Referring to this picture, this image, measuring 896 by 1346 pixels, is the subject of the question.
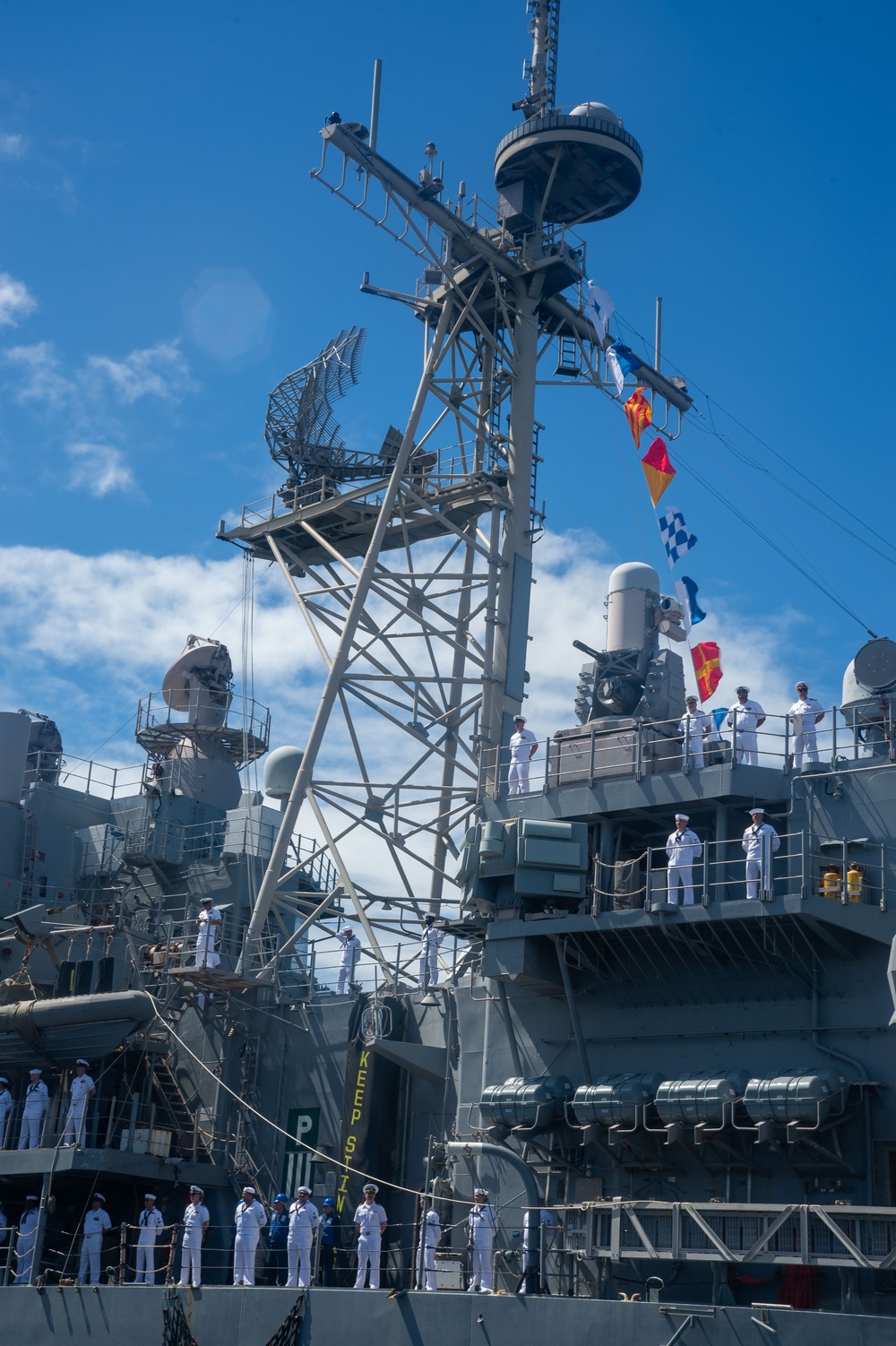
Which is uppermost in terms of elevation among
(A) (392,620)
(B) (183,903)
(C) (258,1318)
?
(A) (392,620)

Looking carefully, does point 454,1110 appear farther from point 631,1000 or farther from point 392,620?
point 392,620

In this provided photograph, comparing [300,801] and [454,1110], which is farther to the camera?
[300,801]

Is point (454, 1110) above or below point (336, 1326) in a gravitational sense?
above

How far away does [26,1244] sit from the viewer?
70.3 ft

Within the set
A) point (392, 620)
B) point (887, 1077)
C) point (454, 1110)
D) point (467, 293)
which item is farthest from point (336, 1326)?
point (467, 293)

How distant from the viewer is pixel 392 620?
28.1 metres

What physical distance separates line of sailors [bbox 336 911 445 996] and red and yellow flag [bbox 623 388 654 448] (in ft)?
27.3

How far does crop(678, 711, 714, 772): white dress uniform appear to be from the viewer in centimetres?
1959

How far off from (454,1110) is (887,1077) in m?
6.66

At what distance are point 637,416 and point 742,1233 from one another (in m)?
13.5

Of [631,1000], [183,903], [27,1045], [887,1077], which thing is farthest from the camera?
[183,903]

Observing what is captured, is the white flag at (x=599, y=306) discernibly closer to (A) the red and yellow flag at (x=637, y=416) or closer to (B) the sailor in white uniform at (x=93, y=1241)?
(A) the red and yellow flag at (x=637, y=416)

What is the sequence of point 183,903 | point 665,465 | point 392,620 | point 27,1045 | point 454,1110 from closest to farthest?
point 454,1110
point 27,1045
point 665,465
point 392,620
point 183,903

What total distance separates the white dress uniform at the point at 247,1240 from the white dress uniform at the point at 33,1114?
173 inches
